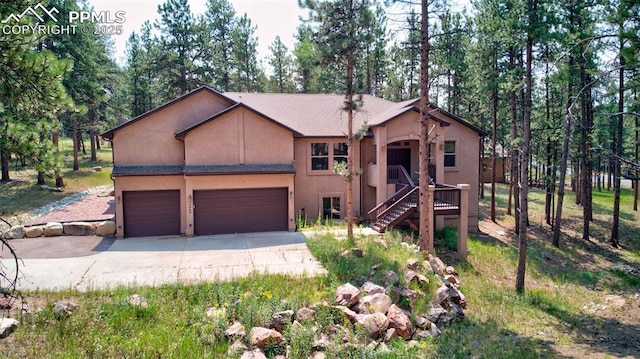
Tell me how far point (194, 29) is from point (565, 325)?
33.3 meters

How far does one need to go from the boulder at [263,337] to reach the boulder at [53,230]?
11.5 meters

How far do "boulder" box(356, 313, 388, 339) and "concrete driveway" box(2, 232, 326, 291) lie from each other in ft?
8.68

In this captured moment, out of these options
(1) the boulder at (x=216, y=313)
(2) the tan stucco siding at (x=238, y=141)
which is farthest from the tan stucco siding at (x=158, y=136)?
(1) the boulder at (x=216, y=313)

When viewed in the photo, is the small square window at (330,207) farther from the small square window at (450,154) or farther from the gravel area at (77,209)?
the gravel area at (77,209)

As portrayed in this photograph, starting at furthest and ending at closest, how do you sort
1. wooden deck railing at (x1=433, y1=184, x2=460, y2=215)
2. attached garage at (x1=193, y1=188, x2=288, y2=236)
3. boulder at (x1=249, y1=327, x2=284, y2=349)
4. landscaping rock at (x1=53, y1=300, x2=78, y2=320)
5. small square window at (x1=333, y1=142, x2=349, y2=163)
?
small square window at (x1=333, y1=142, x2=349, y2=163), attached garage at (x1=193, y1=188, x2=288, y2=236), wooden deck railing at (x1=433, y1=184, x2=460, y2=215), landscaping rock at (x1=53, y1=300, x2=78, y2=320), boulder at (x1=249, y1=327, x2=284, y2=349)

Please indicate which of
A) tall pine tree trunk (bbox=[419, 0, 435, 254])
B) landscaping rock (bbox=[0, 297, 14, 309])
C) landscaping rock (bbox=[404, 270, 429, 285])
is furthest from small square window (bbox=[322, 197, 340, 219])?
landscaping rock (bbox=[0, 297, 14, 309])

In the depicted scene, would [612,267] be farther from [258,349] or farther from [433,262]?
[258,349]

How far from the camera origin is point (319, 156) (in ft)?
65.7

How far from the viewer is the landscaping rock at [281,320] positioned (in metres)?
9.02

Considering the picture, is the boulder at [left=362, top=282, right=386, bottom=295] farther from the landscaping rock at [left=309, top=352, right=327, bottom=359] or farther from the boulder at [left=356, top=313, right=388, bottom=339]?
the landscaping rock at [left=309, top=352, right=327, bottom=359]

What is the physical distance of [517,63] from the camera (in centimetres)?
2233

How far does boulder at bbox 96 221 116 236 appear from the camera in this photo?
16547mm

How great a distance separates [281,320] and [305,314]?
0.62m

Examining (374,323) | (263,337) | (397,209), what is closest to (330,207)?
(397,209)
